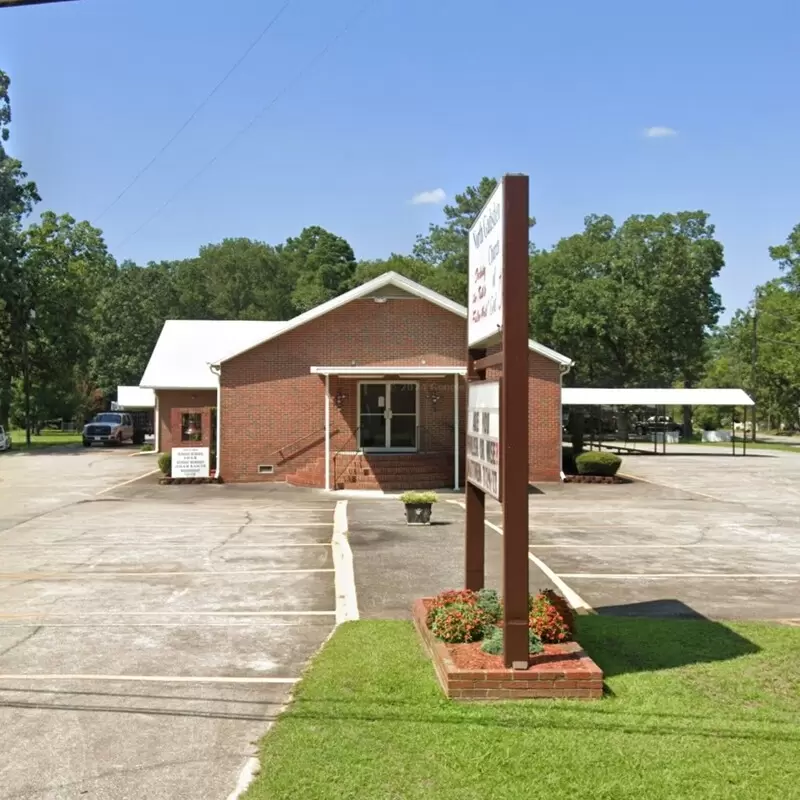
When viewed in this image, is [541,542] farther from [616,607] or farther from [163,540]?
[163,540]

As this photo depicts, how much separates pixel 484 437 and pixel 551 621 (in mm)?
1565

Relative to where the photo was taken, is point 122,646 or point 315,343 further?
point 315,343

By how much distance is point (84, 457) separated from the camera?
38812mm

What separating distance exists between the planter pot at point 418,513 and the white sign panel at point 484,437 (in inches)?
332

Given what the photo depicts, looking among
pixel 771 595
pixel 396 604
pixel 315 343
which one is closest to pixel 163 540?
pixel 396 604

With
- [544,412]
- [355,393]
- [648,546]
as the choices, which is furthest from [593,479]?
[648,546]

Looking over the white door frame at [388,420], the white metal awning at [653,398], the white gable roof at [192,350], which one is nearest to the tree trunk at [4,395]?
the white gable roof at [192,350]

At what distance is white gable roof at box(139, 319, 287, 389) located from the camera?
34.8 m

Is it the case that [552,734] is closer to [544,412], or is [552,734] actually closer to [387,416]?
[387,416]

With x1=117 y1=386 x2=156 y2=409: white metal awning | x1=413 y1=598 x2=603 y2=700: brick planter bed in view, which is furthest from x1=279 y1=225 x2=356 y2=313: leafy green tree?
x1=413 y1=598 x2=603 y2=700: brick planter bed

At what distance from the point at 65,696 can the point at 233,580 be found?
4802 millimetres

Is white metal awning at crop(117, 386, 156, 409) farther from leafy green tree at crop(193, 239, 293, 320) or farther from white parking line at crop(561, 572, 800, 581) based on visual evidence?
white parking line at crop(561, 572, 800, 581)

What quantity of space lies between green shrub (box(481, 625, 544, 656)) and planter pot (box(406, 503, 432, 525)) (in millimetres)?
9581

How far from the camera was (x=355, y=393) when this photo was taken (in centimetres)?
2605
